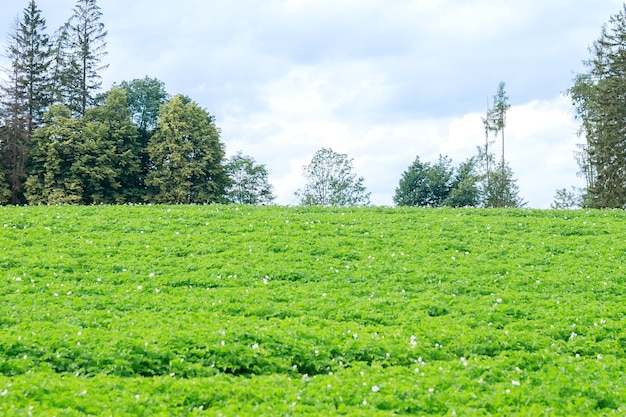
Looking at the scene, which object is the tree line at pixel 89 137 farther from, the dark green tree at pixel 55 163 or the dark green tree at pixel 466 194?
the dark green tree at pixel 466 194

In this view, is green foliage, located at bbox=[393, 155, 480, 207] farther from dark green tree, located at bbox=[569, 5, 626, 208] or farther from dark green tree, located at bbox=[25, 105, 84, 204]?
dark green tree, located at bbox=[25, 105, 84, 204]

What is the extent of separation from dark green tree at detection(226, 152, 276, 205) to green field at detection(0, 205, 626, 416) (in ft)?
142

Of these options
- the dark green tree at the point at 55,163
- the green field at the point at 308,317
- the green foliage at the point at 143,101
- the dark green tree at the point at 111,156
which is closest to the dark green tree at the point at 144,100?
the green foliage at the point at 143,101

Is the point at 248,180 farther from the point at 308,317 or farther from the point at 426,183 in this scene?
the point at 308,317

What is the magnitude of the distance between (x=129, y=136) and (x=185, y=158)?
6.01m

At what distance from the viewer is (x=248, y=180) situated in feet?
217

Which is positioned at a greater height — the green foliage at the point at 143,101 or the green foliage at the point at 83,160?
the green foliage at the point at 143,101

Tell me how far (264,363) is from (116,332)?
3168 millimetres

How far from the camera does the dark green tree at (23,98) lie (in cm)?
4997

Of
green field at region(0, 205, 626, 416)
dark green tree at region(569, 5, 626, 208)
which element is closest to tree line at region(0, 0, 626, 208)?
dark green tree at region(569, 5, 626, 208)

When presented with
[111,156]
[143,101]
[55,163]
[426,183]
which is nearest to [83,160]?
[55,163]

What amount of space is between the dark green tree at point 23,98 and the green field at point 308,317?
31.7 meters

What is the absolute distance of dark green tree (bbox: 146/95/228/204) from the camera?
5159 centimetres

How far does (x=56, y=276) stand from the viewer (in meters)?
15.3
